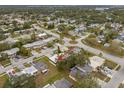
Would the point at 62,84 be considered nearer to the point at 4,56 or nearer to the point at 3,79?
the point at 3,79

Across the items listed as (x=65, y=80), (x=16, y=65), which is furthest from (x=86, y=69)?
(x=16, y=65)

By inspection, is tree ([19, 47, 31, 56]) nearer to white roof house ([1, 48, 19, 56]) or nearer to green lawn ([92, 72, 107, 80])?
white roof house ([1, 48, 19, 56])

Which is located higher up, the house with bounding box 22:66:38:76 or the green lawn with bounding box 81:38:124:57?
the green lawn with bounding box 81:38:124:57

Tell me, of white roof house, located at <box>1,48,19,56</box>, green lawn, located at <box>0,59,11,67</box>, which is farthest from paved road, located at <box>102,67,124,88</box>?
white roof house, located at <box>1,48,19,56</box>

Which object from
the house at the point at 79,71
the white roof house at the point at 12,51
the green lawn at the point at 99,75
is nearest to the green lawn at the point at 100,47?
the green lawn at the point at 99,75

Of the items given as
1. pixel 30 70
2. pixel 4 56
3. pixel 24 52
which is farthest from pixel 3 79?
pixel 24 52

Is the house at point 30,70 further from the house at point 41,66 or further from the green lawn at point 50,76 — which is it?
the green lawn at point 50,76

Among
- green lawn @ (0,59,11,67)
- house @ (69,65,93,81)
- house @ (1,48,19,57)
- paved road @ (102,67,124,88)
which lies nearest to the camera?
paved road @ (102,67,124,88)

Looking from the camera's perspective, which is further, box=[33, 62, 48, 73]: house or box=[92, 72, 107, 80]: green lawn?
box=[33, 62, 48, 73]: house
